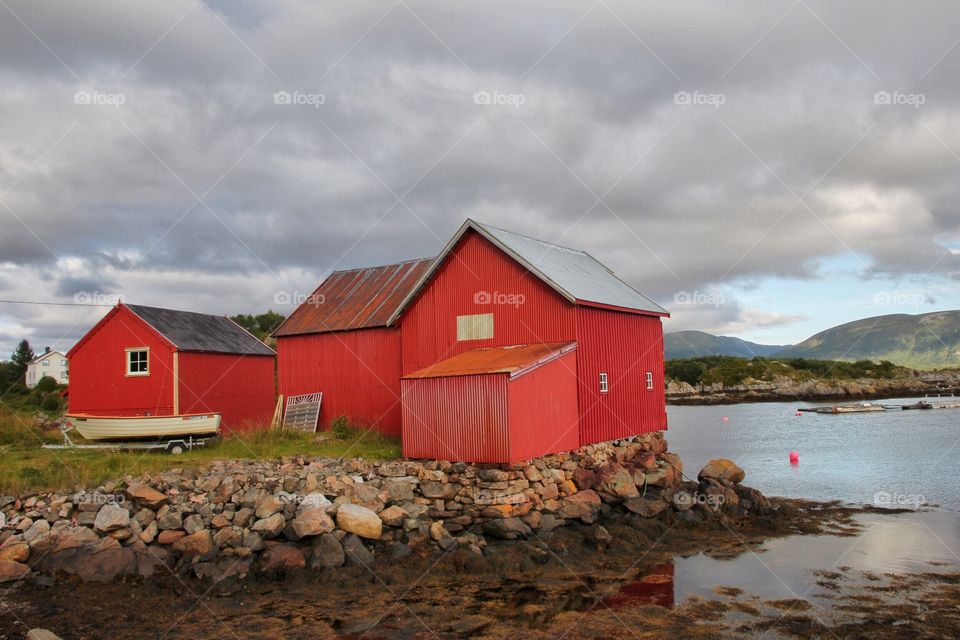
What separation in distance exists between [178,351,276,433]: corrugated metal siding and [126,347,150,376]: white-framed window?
127 cm

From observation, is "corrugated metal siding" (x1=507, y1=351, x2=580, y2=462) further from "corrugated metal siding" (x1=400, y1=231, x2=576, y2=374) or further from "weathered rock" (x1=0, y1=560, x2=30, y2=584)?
"weathered rock" (x1=0, y1=560, x2=30, y2=584)

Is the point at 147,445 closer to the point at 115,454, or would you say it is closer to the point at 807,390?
the point at 115,454

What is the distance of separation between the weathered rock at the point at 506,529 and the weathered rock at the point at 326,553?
3651mm

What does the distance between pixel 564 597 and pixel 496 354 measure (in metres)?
8.37

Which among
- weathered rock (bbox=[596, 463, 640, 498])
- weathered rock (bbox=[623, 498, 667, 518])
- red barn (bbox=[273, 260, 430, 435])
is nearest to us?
weathered rock (bbox=[623, 498, 667, 518])

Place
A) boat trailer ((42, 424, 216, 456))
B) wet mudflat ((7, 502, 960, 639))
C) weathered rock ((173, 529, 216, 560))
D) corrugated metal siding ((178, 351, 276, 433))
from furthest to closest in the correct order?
corrugated metal siding ((178, 351, 276, 433)) → boat trailer ((42, 424, 216, 456)) → weathered rock ((173, 529, 216, 560)) → wet mudflat ((7, 502, 960, 639))

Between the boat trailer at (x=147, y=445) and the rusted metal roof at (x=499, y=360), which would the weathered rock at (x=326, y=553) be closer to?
the rusted metal roof at (x=499, y=360)

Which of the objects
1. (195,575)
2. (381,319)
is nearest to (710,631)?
(195,575)

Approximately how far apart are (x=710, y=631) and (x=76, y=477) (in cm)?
1446

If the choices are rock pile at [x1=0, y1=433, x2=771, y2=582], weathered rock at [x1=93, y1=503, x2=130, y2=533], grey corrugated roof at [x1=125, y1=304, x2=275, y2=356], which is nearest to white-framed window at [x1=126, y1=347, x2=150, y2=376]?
grey corrugated roof at [x1=125, y1=304, x2=275, y2=356]

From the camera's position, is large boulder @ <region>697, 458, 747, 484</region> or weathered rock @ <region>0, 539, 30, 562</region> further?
large boulder @ <region>697, 458, 747, 484</region>

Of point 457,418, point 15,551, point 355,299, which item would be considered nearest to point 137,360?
point 355,299

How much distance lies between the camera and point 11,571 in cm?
1360

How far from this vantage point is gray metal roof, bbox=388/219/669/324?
2072cm
